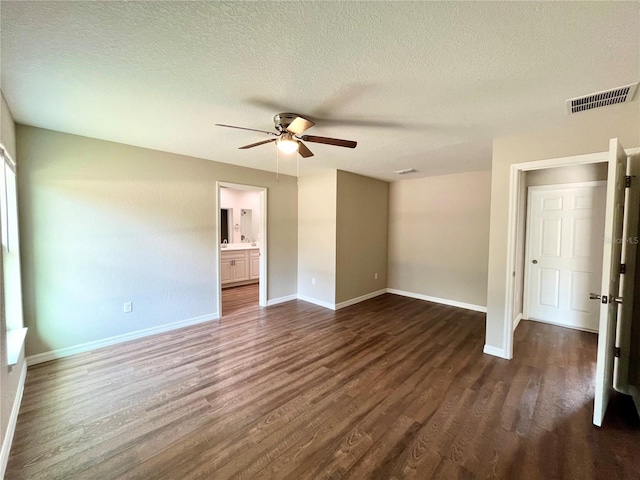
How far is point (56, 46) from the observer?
1.42m

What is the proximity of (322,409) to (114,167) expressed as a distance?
346 cm

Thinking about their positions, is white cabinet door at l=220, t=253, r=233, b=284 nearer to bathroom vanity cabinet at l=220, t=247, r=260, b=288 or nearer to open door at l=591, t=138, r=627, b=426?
bathroom vanity cabinet at l=220, t=247, r=260, b=288

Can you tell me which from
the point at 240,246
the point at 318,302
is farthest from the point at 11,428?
the point at 240,246

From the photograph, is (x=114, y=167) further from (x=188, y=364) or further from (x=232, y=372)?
(x=232, y=372)

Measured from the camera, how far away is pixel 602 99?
1.94 metres

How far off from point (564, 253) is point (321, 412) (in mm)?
3962

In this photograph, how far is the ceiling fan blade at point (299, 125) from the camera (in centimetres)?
195

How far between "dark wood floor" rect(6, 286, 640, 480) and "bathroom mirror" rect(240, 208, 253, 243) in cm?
400

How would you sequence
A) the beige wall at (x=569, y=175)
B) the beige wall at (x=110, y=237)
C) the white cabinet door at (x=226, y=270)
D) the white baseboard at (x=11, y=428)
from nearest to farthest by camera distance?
the white baseboard at (x=11, y=428)
the beige wall at (x=110, y=237)
the beige wall at (x=569, y=175)
the white cabinet door at (x=226, y=270)

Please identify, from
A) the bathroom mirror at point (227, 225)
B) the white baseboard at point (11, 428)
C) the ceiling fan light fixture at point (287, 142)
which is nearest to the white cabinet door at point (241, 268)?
the bathroom mirror at point (227, 225)

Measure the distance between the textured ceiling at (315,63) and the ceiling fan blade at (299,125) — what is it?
189 mm

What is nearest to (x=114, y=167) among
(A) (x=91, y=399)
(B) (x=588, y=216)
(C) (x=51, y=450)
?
(A) (x=91, y=399)

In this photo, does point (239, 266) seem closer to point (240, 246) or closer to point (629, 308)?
point (240, 246)

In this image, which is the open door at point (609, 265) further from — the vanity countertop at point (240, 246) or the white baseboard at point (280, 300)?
the vanity countertop at point (240, 246)
